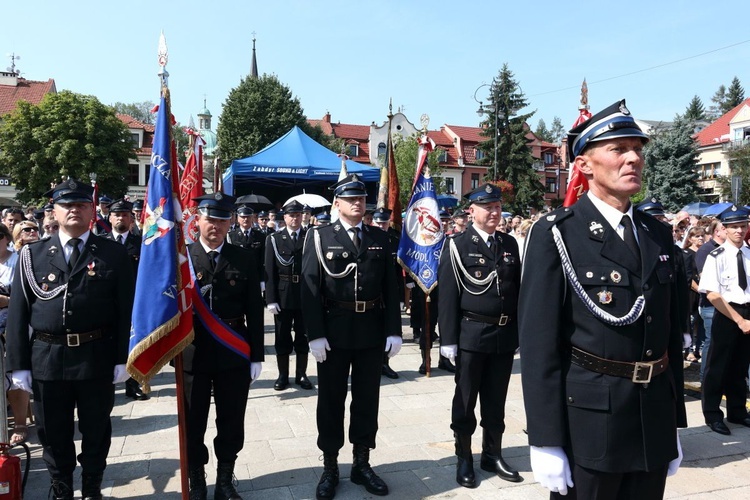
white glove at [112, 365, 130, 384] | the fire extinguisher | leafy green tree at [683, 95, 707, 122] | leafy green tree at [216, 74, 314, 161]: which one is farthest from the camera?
leafy green tree at [683, 95, 707, 122]

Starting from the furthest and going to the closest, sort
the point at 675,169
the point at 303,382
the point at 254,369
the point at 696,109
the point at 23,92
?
the point at 696,109 → the point at 23,92 → the point at 675,169 → the point at 303,382 → the point at 254,369

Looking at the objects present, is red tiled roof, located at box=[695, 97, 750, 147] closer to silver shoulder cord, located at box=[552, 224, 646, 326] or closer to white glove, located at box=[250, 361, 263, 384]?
white glove, located at box=[250, 361, 263, 384]

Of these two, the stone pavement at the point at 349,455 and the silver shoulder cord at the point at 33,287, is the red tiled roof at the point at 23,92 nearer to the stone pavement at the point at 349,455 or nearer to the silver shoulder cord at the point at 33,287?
the stone pavement at the point at 349,455

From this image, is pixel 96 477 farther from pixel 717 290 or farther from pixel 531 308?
pixel 717 290

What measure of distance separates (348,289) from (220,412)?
53.4 inches

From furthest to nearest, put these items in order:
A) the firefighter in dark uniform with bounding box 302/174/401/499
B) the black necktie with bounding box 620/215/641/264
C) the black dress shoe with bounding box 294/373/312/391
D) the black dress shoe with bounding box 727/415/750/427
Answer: the black dress shoe with bounding box 294/373/312/391 → the black dress shoe with bounding box 727/415/750/427 → the firefighter in dark uniform with bounding box 302/174/401/499 → the black necktie with bounding box 620/215/641/264

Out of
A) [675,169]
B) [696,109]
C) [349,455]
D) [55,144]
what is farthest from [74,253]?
[696,109]

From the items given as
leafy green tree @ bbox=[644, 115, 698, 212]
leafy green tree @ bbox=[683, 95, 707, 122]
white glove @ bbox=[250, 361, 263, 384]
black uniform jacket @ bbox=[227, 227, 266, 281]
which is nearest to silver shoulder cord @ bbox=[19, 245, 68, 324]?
white glove @ bbox=[250, 361, 263, 384]

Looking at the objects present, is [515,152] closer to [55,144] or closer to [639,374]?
[55,144]

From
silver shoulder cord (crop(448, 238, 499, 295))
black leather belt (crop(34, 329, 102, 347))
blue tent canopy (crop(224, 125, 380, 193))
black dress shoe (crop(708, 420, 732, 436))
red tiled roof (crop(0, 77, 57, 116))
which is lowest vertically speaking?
black dress shoe (crop(708, 420, 732, 436))

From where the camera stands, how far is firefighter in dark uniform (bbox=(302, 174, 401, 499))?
4.37m

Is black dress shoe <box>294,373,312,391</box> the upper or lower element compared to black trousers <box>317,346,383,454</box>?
lower

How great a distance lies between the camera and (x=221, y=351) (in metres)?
4.09

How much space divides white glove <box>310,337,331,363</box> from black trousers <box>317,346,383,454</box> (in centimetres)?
10
